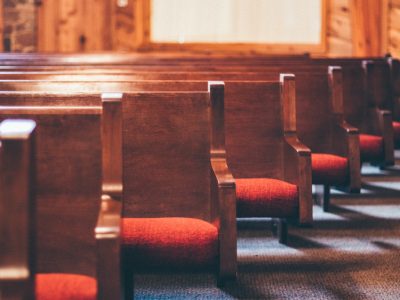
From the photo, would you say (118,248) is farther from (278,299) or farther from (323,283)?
(323,283)

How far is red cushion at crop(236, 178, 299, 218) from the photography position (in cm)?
225

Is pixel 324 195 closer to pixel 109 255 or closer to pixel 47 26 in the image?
pixel 109 255

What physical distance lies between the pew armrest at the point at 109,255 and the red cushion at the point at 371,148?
2.17 meters

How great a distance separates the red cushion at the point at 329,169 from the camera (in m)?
2.80

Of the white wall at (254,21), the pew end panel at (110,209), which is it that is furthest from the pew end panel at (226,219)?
the white wall at (254,21)

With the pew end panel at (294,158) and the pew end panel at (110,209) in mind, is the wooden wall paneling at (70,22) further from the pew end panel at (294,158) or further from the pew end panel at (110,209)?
the pew end panel at (110,209)

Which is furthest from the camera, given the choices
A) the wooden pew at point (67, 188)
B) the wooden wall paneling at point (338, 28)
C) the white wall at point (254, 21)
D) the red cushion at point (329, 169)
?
the white wall at point (254, 21)

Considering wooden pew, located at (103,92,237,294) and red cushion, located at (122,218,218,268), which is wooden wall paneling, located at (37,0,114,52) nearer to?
wooden pew, located at (103,92,237,294)

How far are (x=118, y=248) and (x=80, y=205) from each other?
31cm

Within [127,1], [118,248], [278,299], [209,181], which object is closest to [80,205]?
[118,248]

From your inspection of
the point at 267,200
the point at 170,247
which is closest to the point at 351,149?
the point at 267,200

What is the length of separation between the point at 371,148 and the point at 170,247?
1.88 m

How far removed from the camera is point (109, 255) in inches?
54.6

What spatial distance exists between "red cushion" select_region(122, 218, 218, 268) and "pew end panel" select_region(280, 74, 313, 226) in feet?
1.78
